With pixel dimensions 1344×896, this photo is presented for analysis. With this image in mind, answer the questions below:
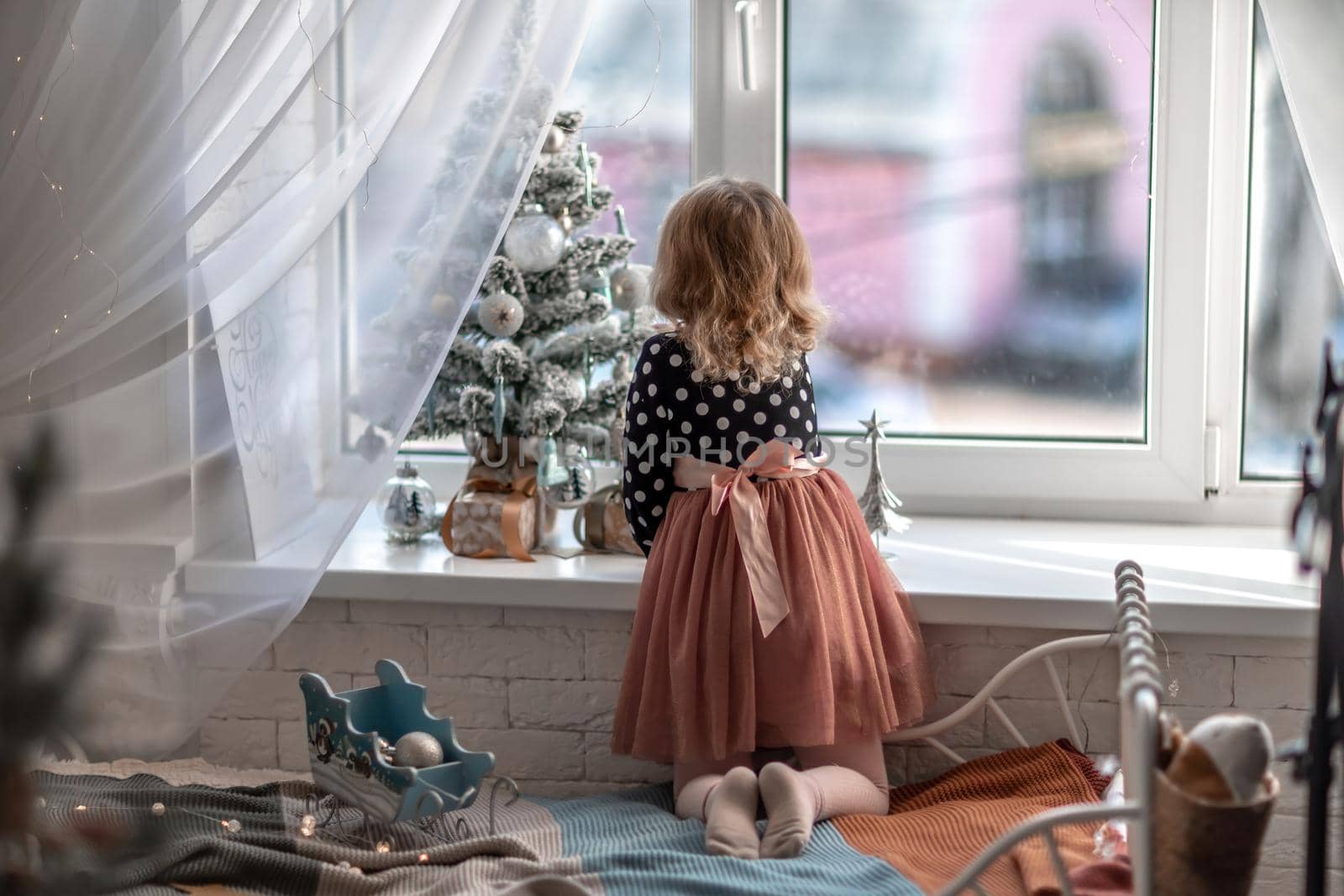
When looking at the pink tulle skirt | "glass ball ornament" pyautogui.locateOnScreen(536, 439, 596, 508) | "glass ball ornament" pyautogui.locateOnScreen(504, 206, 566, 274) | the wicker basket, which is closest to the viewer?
the wicker basket

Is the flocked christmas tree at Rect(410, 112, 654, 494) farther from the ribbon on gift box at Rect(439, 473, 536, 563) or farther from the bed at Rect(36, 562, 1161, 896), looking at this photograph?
the bed at Rect(36, 562, 1161, 896)

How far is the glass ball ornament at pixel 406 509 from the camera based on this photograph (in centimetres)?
240

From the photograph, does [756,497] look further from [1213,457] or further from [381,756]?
[1213,457]

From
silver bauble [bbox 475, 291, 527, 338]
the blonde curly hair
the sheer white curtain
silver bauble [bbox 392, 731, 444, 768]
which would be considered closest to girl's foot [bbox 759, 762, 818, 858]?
silver bauble [bbox 392, 731, 444, 768]

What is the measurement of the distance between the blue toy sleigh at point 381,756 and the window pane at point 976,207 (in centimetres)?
106

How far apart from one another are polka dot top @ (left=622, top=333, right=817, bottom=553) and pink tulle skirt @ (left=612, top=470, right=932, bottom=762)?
0.24 feet

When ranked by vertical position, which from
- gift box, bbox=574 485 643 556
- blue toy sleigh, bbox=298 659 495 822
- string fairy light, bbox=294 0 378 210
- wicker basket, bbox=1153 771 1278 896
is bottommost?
blue toy sleigh, bbox=298 659 495 822

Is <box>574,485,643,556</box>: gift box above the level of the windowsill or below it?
above

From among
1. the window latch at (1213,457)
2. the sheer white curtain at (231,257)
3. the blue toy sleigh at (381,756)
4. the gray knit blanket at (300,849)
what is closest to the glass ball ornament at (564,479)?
the sheer white curtain at (231,257)

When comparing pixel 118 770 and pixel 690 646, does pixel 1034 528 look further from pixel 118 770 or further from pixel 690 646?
pixel 118 770

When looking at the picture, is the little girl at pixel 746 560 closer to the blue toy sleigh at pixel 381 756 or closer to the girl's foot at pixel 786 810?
the girl's foot at pixel 786 810

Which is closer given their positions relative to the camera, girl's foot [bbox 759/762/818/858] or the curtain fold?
girl's foot [bbox 759/762/818/858]

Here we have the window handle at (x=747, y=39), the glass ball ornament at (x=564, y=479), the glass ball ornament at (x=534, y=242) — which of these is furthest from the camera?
the window handle at (x=747, y=39)

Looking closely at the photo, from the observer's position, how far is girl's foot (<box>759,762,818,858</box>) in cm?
181
